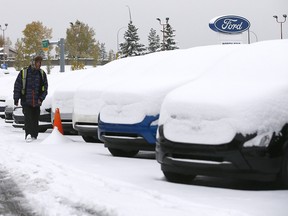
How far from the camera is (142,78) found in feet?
31.9

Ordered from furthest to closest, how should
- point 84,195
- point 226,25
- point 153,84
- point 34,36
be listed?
1. point 34,36
2. point 226,25
3. point 153,84
4. point 84,195

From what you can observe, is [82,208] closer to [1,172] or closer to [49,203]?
[49,203]

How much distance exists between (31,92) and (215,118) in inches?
264

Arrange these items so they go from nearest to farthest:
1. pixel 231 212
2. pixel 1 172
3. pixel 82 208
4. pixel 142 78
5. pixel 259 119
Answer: pixel 231 212
pixel 82 208
pixel 259 119
pixel 1 172
pixel 142 78

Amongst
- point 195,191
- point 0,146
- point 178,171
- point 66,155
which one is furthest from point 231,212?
point 0,146

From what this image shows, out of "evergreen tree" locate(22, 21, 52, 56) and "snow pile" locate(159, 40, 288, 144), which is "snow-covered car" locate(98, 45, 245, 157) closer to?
"snow pile" locate(159, 40, 288, 144)

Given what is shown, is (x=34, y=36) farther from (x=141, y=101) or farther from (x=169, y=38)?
(x=141, y=101)

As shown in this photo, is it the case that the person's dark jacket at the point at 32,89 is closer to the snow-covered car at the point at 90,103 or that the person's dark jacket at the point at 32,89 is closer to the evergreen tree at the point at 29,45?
the snow-covered car at the point at 90,103

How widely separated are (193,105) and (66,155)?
3817 millimetres

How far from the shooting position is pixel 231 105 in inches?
248

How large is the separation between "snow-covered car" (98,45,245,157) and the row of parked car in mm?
14

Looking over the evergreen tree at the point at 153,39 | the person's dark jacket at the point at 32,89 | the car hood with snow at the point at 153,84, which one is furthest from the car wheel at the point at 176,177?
the evergreen tree at the point at 153,39

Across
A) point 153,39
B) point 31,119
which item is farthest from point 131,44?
point 31,119

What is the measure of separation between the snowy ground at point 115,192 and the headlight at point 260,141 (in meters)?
0.50
